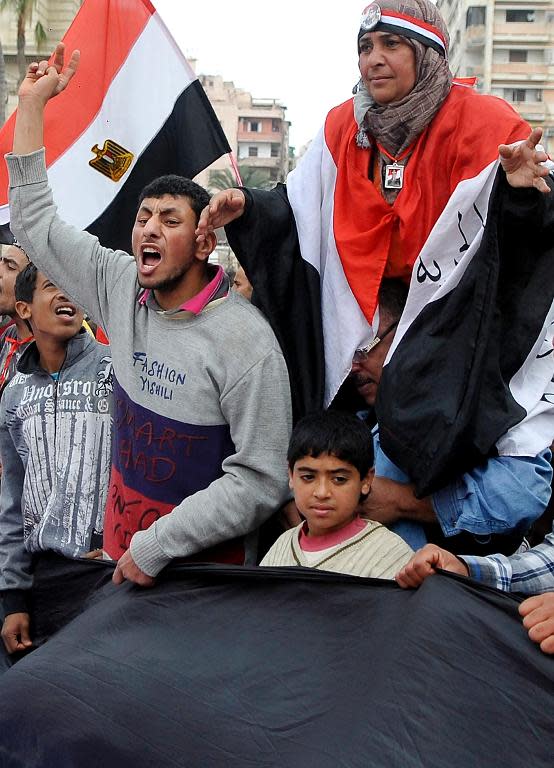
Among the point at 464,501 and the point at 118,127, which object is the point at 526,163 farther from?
the point at 118,127

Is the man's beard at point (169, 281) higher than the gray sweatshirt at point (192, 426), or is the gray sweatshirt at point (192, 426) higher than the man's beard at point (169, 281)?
the man's beard at point (169, 281)

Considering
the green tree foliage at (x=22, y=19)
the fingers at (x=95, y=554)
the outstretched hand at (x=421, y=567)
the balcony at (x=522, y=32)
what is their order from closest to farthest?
the outstretched hand at (x=421, y=567) → the fingers at (x=95, y=554) → the green tree foliage at (x=22, y=19) → the balcony at (x=522, y=32)

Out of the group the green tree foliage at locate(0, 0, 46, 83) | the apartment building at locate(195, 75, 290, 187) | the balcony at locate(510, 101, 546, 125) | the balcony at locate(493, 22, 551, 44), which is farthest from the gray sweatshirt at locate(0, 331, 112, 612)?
the apartment building at locate(195, 75, 290, 187)

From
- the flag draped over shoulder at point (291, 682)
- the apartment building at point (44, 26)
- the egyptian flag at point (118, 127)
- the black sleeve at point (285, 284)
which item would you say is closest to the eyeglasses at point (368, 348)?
the black sleeve at point (285, 284)

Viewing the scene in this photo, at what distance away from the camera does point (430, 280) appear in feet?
10.2

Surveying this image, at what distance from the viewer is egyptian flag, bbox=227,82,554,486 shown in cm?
294

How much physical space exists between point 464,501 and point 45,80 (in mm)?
1839

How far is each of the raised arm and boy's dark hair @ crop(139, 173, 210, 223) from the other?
1.26 ft

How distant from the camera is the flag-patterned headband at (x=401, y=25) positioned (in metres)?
3.29

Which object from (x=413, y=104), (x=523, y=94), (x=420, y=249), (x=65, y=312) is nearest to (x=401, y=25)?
(x=413, y=104)

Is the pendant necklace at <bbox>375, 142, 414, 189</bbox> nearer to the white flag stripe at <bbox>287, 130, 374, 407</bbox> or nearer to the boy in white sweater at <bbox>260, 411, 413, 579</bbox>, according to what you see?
the white flag stripe at <bbox>287, 130, 374, 407</bbox>

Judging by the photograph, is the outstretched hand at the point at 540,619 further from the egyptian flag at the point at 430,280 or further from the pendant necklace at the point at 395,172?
the pendant necklace at the point at 395,172

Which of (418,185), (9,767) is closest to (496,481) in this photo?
(418,185)

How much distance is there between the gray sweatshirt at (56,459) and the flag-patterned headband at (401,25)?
152 cm
